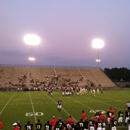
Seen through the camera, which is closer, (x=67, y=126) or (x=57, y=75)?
(x=67, y=126)

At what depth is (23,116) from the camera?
1661cm

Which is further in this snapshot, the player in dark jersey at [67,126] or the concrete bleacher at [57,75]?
the concrete bleacher at [57,75]

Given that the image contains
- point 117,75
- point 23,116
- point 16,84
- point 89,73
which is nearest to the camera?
point 23,116

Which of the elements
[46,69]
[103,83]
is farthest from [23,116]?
[46,69]

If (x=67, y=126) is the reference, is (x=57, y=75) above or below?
above

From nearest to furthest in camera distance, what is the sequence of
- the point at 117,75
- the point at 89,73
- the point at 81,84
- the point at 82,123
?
the point at 82,123 → the point at 81,84 → the point at 89,73 → the point at 117,75

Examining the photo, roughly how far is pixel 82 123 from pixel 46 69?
53271 mm

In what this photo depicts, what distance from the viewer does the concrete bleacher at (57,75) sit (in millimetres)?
54141

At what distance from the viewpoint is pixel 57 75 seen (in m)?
Answer: 58.8

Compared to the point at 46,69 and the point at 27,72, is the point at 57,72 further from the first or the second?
the point at 27,72

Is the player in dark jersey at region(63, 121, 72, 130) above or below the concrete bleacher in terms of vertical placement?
below

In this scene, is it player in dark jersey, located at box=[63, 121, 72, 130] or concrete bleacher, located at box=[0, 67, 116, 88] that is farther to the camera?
concrete bleacher, located at box=[0, 67, 116, 88]

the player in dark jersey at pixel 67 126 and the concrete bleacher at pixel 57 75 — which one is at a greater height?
the concrete bleacher at pixel 57 75

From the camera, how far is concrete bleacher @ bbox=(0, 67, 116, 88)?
5414cm
